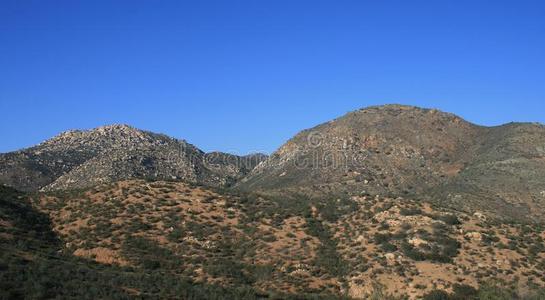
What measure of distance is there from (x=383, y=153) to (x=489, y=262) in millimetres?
66670

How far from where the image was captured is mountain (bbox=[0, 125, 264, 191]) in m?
105

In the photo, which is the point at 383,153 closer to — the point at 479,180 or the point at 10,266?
the point at 479,180

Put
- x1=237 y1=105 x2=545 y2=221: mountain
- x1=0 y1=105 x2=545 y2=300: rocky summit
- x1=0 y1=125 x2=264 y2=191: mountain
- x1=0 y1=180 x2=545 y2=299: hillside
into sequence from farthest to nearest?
x1=0 y1=125 x2=264 y2=191: mountain → x1=237 y1=105 x2=545 y2=221: mountain → x1=0 y1=180 x2=545 y2=299: hillside → x1=0 y1=105 x2=545 y2=300: rocky summit

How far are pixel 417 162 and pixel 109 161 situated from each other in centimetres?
5723

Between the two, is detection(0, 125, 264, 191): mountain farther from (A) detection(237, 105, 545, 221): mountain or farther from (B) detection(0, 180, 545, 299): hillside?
(B) detection(0, 180, 545, 299): hillside

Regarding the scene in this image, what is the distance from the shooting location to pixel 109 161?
357 ft

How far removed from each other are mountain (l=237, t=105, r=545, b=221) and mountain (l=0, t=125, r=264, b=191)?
1467cm

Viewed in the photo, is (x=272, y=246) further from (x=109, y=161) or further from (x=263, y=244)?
(x=109, y=161)

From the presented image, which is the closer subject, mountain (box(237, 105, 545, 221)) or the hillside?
the hillside

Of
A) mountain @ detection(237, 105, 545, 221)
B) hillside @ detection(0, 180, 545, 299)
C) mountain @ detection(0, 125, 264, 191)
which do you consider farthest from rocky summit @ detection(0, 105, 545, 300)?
mountain @ detection(0, 125, 264, 191)

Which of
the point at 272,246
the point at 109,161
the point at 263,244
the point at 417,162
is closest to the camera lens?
the point at 272,246

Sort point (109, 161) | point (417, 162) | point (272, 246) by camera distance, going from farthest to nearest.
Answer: point (109, 161) → point (417, 162) → point (272, 246)

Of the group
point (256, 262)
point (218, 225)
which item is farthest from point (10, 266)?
point (218, 225)

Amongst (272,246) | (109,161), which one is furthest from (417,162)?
(272,246)
